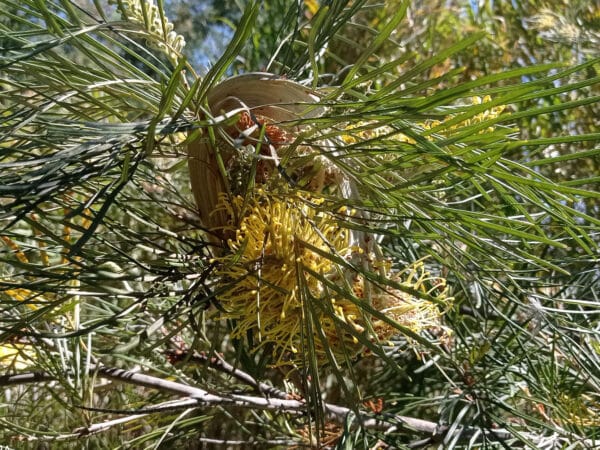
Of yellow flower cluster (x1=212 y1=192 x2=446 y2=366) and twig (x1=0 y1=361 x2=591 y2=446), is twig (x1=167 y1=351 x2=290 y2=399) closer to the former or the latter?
twig (x1=0 y1=361 x2=591 y2=446)

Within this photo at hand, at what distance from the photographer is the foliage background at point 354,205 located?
0.75ft

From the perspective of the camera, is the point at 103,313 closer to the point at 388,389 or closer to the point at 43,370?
the point at 43,370

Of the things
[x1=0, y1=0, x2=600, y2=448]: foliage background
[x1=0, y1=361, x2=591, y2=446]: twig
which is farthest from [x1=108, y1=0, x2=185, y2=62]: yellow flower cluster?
[x1=0, y1=361, x2=591, y2=446]: twig

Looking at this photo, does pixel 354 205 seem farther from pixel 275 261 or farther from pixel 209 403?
pixel 209 403

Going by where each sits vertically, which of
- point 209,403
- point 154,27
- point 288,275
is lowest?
point 209,403

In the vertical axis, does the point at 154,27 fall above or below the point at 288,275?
above

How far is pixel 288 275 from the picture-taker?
0.94 feet

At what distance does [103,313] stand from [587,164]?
68 cm

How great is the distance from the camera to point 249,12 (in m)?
0.21

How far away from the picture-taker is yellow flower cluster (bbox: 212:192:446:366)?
0.28 meters

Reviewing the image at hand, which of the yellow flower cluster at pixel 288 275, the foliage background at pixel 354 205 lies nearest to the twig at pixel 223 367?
the foliage background at pixel 354 205

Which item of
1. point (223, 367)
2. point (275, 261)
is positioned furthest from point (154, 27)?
point (223, 367)

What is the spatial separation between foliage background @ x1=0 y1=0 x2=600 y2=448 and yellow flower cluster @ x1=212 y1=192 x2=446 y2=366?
0.02 metres

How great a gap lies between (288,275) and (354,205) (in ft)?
0.14
